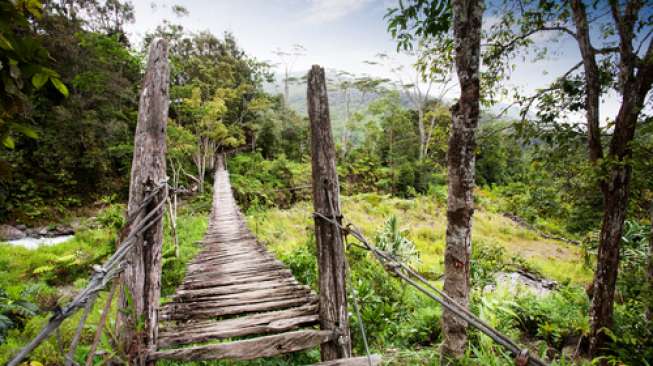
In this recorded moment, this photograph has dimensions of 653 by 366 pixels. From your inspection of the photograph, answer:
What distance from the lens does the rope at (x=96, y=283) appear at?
786 mm

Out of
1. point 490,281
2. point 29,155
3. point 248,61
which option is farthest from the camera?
point 248,61

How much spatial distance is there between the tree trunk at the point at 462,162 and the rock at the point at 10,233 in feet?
44.6

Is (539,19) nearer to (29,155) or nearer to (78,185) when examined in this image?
(78,185)

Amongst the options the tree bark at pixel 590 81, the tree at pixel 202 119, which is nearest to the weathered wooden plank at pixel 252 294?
the tree bark at pixel 590 81

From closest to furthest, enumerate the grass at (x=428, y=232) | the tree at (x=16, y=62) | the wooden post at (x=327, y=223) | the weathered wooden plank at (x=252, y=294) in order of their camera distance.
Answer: the tree at (x=16, y=62)
the wooden post at (x=327, y=223)
the weathered wooden plank at (x=252, y=294)
the grass at (x=428, y=232)

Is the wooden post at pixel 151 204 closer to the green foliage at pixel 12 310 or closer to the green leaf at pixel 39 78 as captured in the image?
the green foliage at pixel 12 310

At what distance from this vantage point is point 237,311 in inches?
117

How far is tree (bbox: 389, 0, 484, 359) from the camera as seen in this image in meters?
2.01

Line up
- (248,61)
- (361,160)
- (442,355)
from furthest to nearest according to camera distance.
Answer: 1. (248,61)
2. (361,160)
3. (442,355)

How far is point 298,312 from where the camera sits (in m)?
2.71

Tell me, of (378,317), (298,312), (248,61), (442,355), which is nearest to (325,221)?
(298,312)

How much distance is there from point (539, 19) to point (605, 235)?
8.83ft

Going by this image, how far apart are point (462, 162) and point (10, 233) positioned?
14025mm

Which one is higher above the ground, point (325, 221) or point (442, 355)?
point (325, 221)
